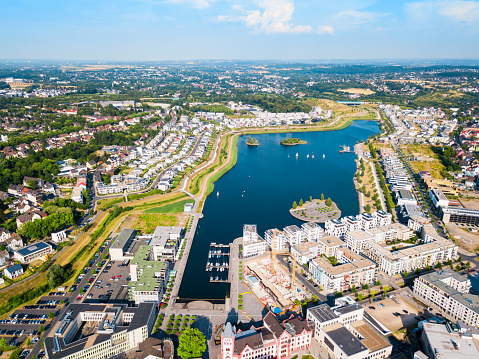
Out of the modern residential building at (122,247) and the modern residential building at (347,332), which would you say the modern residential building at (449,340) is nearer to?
the modern residential building at (347,332)

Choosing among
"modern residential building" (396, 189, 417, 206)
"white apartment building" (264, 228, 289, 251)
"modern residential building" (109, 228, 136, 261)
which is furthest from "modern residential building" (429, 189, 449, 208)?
"modern residential building" (109, 228, 136, 261)

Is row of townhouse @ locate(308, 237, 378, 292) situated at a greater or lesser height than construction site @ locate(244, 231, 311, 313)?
greater

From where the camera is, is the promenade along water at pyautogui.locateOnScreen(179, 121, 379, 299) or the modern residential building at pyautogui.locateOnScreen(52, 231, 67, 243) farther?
the modern residential building at pyautogui.locateOnScreen(52, 231, 67, 243)

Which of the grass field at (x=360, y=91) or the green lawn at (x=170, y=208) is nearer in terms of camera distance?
the green lawn at (x=170, y=208)

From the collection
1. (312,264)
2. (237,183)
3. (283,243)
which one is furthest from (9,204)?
(312,264)

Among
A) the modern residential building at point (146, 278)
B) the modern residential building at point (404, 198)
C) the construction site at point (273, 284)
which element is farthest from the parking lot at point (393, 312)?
the modern residential building at point (404, 198)

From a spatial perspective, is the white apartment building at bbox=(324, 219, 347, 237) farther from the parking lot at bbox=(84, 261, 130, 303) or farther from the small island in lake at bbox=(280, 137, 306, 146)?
the small island in lake at bbox=(280, 137, 306, 146)

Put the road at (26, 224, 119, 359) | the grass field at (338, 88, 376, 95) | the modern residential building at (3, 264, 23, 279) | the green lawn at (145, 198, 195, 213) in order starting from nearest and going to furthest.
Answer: the road at (26, 224, 119, 359) → the modern residential building at (3, 264, 23, 279) → the green lawn at (145, 198, 195, 213) → the grass field at (338, 88, 376, 95)
